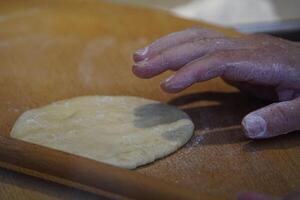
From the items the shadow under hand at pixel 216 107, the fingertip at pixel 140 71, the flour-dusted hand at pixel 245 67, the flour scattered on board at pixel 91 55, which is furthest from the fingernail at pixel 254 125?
the flour scattered on board at pixel 91 55

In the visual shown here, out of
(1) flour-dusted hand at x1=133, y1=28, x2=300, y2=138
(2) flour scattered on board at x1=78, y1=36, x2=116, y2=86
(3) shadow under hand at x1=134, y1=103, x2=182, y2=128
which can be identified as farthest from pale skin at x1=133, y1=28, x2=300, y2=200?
(2) flour scattered on board at x1=78, y1=36, x2=116, y2=86

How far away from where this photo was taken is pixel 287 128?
3.45ft

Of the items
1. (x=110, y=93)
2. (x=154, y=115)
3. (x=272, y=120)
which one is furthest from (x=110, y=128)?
(x=272, y=120)

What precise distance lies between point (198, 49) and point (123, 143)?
11.5 inches

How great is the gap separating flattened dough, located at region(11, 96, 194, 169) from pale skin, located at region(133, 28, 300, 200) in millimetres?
106

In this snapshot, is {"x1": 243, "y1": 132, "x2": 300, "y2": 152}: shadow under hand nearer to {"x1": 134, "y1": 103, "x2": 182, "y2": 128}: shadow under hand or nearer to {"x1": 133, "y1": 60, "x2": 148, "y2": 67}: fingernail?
{"x1": 134, "y1": 103, "x2": 182, "y2": 128}: shadow under hand

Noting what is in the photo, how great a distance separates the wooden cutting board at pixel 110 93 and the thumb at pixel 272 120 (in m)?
0.04

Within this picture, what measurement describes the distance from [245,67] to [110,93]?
414 millimetres

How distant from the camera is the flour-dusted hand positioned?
1040 millimetres

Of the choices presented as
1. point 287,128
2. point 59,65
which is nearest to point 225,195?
point 287,128

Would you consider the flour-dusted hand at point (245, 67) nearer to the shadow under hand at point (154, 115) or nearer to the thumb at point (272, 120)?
the thumb at point (272, 120)

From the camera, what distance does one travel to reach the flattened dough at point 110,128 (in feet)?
3.30

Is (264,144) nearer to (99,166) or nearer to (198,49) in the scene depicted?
(198,49)

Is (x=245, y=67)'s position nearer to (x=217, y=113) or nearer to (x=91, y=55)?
(x=217, y=113)
